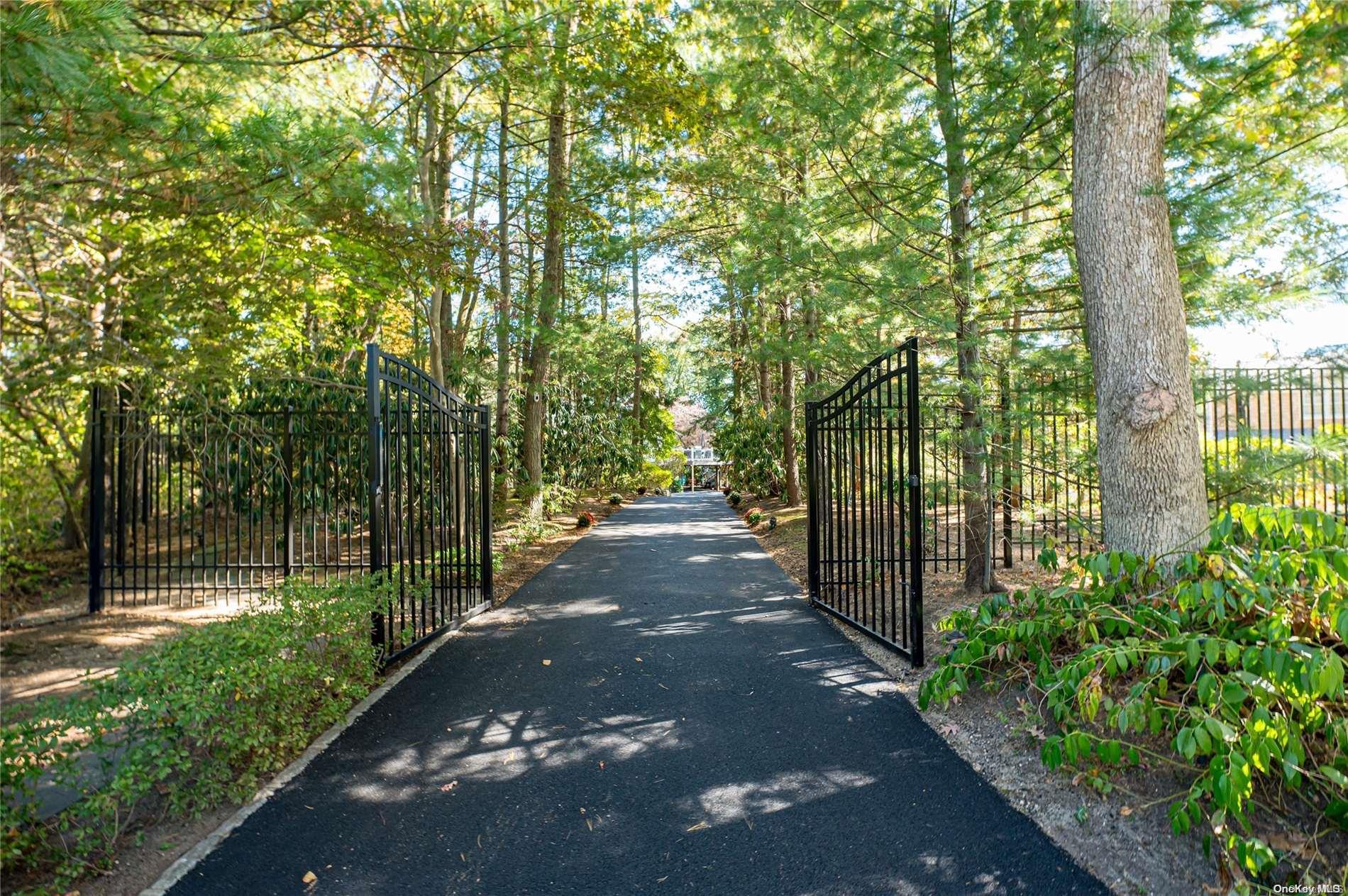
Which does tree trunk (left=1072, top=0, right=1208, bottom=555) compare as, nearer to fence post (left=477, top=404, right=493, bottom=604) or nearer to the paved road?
the paved road

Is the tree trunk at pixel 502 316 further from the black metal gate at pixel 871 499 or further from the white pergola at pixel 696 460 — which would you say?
the white pergola at pixel 696 460

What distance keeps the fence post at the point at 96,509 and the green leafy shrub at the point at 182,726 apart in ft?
13.3

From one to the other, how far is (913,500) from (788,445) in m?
10.8

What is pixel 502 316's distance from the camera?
12.4 meters

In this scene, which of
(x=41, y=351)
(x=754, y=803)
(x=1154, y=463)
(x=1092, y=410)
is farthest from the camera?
(x=1092, y=410)

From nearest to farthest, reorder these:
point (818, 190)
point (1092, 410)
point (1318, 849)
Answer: point (1318, 849), point (1092, 410), point (818, 190)

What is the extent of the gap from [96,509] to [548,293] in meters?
6.93

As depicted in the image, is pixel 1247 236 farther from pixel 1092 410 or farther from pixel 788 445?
pixel 788 445

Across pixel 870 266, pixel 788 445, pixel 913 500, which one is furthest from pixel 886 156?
pixel 788 445

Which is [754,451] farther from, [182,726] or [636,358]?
[182,726]

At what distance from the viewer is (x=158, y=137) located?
3.61 m

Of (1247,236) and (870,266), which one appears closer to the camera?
(1247,236)

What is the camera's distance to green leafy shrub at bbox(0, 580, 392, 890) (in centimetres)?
259

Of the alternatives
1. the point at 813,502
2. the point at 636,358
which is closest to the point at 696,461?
the point at 636,358
